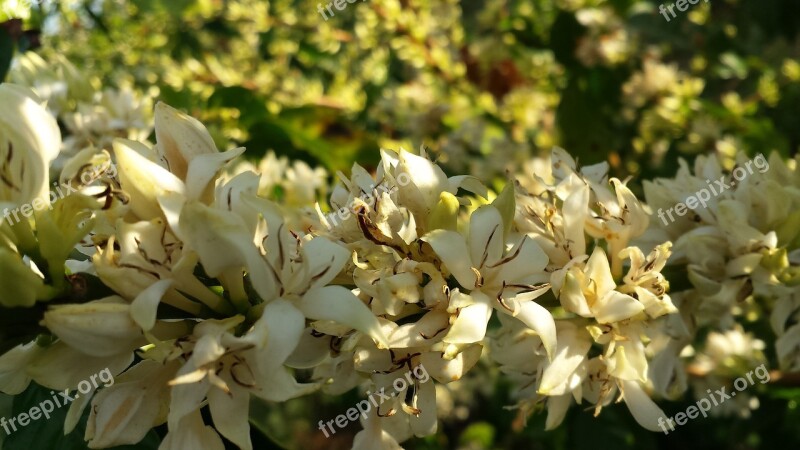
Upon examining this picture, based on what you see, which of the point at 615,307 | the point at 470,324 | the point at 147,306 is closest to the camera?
the point at 147,306

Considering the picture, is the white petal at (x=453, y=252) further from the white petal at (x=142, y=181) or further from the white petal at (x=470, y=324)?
the white petal at (x=142, y=181)

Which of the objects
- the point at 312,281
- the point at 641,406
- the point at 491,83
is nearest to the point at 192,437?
the point at 312,281

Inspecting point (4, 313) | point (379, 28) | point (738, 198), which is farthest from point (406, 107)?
point (4, 313)

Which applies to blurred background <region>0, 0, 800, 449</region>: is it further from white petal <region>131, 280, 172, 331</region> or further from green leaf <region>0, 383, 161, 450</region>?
white petal <region>131, 280, 172, 331</region>

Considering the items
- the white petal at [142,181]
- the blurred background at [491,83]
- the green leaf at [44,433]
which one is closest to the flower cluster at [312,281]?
the white petal at [142,181]

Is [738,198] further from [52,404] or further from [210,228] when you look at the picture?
[52,404]

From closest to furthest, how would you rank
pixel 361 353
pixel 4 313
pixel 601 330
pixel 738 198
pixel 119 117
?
pixel 4 313
pixel 361 353
pixel 601 330
pixel 738 198
pixel 119 117

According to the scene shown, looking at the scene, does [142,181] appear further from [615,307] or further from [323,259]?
[615,307]

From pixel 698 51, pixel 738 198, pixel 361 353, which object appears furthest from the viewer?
pixel 698 51
